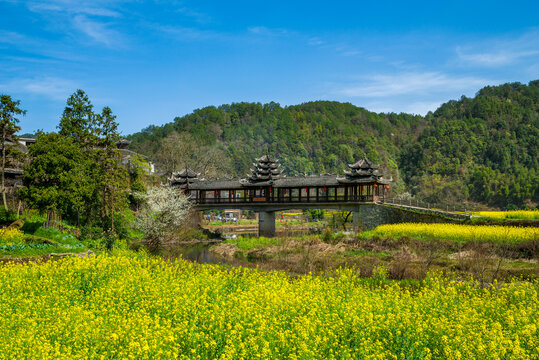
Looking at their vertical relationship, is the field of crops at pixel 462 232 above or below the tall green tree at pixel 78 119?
below

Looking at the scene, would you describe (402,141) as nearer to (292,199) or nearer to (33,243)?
(292,199)

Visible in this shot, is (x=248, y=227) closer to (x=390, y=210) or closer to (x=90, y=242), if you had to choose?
(x=390, y=210)

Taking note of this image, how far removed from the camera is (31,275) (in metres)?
15.3

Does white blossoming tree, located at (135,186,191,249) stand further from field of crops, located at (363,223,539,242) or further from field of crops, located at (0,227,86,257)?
field of crops, located at (363,223,539,242)

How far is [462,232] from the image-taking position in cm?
3025

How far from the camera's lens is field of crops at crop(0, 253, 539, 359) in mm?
7852

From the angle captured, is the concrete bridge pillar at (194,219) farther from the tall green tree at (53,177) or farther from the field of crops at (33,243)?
the field of crops at (33,243)

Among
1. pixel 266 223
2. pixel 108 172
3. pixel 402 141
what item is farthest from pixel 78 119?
pixel 402 141

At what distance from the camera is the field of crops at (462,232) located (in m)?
27.8

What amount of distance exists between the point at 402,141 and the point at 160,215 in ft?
343

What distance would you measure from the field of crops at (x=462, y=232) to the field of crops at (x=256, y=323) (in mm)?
16163

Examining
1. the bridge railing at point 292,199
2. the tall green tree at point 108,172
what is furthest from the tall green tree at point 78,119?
the bridge railing at point 292,199

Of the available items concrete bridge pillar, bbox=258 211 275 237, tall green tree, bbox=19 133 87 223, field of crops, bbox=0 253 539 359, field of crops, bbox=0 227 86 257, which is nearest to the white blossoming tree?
tall green tree, bbox=19 133 87 223

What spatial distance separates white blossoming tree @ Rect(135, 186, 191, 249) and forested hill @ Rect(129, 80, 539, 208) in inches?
989
